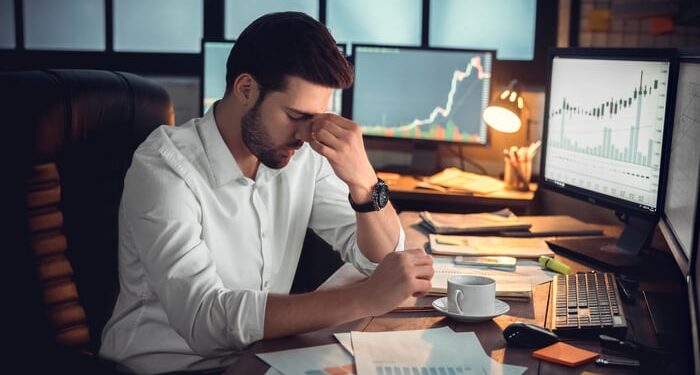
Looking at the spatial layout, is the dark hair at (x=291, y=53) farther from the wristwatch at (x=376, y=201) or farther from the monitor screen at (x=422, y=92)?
the monitor screen at (x=422, y=92)

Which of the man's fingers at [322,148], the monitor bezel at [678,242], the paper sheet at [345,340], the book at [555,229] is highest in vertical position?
the man's fingers at [322,148]

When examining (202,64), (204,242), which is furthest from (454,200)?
(204,242)

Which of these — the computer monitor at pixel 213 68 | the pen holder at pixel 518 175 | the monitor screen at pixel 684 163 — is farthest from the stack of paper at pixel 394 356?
the computer monitor at pixel 213 68

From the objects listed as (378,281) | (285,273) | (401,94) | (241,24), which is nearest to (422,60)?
(401,94)

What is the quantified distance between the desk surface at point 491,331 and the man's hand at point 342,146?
12.7 inches

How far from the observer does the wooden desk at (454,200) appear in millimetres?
2693

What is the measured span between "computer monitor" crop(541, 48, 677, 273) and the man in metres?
0.51

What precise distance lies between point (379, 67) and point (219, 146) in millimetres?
1632

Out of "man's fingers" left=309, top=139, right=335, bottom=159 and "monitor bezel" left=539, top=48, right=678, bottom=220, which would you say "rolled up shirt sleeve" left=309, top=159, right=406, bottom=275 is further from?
"monitor bezel" left=539, top=48, right=678, bottom=220

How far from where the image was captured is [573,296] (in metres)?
1.49

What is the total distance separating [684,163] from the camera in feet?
4.92

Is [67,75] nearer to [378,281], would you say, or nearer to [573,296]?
[378,281]

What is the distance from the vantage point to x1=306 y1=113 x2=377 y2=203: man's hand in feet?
5.18

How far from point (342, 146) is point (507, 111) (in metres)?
1.15
